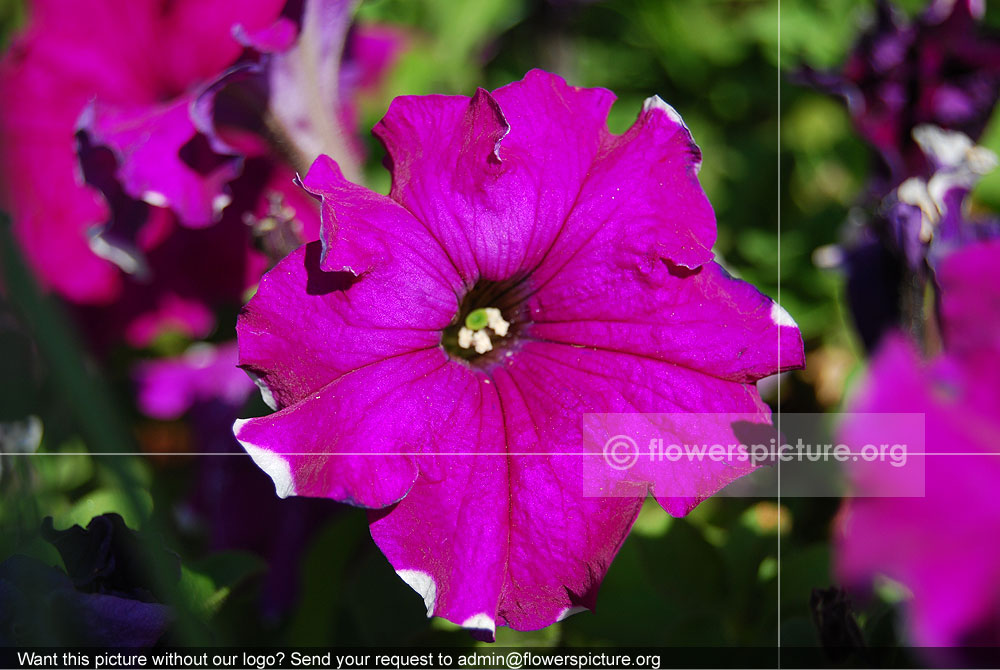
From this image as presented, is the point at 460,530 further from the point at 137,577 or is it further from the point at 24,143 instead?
the point at 24,143

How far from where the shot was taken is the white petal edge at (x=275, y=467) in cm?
54

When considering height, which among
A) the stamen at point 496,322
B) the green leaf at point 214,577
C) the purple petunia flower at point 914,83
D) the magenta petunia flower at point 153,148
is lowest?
the green leaf at point 214,577

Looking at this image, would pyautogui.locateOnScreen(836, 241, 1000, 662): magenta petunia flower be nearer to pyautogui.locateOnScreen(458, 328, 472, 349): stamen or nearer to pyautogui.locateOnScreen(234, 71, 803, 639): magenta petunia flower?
pyautogui.locateOnScreen(234, 71, 803, 639): magenta petunia flower

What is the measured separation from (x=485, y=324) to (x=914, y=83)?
27.1 inches

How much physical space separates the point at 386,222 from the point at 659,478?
0.26m

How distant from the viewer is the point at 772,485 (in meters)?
0.93

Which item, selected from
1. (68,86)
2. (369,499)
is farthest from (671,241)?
(68,86)

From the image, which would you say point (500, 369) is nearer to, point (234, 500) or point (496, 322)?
point (496, 322)

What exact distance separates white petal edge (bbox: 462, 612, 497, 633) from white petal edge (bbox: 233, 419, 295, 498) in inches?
5.6

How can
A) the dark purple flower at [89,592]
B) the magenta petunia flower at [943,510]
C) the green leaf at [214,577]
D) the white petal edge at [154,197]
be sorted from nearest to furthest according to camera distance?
the magenta petunia flower at [943,510] → the dark purple flower at [89,592] → the green leaf at [214,577] → the white petal edge at [154,197]

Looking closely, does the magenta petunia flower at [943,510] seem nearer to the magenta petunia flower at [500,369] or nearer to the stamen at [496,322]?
the magenta petunia flower at [500,369]

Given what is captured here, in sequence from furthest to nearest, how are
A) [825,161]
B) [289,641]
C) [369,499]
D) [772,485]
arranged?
[825,161]
[772,485]
[289,641]
[369,499]

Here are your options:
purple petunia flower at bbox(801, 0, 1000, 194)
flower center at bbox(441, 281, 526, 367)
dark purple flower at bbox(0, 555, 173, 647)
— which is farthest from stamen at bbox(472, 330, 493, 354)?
purple petunia flower at bbox(801, 0, 1000, 194)

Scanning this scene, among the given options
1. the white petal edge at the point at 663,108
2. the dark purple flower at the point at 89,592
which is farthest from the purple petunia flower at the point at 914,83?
the dark purple flower at the point at 89,592
